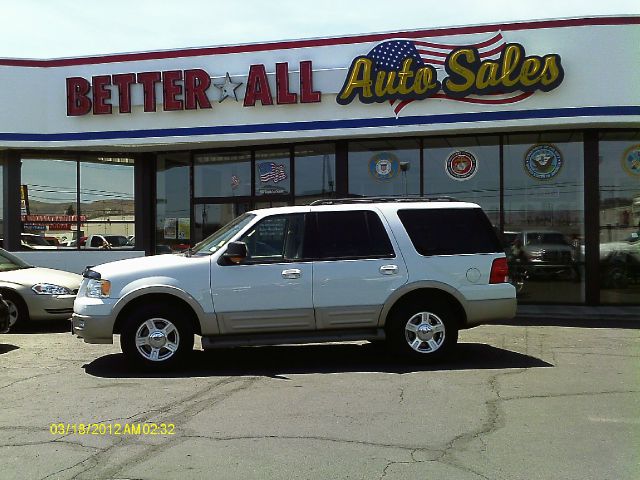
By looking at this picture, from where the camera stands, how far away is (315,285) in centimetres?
744

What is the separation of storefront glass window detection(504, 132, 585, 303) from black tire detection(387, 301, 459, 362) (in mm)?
6450

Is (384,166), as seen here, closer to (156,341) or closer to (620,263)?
(620,263)

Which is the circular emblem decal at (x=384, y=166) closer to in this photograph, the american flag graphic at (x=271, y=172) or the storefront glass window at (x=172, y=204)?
the american flag graphic at (x=271, y=172)

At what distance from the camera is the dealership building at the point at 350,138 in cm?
1242

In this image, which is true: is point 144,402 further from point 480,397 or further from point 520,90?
point 520,90

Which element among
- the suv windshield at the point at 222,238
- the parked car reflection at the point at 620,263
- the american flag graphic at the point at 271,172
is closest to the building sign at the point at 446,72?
the american flag graphic at the point at 271,172

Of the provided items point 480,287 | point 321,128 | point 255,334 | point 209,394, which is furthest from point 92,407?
point 321,128

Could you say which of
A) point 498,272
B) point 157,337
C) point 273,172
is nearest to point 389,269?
point 498,272

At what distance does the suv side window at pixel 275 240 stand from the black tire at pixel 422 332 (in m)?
1.41

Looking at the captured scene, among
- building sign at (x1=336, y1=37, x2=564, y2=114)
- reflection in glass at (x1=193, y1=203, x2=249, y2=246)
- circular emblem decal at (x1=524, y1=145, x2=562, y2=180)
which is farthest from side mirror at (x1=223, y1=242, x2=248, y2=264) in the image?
circular emblem decal at (x1=524, y1=145, x2=562, y2=180)

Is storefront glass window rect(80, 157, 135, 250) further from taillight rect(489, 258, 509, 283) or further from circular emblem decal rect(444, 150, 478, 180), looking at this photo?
taillight rect(489, 258, 509, 283)

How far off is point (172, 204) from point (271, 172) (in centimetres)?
266

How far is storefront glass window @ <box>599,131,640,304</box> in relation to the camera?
13039 millimetres

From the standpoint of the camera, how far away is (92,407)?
19.2ft
